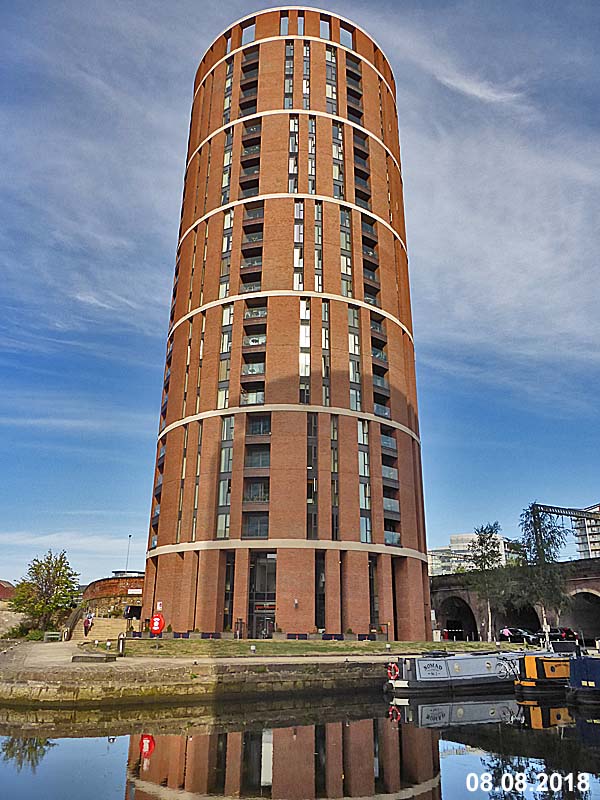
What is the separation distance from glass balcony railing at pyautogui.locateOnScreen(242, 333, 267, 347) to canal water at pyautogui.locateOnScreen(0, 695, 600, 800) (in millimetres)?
39015

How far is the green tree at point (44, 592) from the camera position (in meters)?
61.8

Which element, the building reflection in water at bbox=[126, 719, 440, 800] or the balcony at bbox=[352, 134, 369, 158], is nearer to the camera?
the building reflection in water at bbox=[126, 719, 440, 800]

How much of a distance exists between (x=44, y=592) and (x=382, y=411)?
37.3 m

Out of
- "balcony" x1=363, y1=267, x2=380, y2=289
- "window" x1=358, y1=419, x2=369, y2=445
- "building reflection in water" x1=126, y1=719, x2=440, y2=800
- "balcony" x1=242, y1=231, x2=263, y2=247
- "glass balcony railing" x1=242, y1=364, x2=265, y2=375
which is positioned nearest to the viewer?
"building reflection in water" x1=126, y1=719, x2=440, y2=800

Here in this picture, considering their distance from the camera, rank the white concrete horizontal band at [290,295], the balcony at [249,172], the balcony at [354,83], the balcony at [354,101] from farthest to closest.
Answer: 1. the balcony at [354,83]
2. the balcony at [354,101]
3. the balcony at [249,172]
4. the white concrete horizontal band at [290,295]

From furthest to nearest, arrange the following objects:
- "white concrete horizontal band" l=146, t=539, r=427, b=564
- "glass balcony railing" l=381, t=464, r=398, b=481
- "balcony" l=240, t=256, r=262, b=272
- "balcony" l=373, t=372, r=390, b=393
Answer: "balcony" l=240, t=256, r=262, b=272 → "balcony" l=373, t=372, r=390, b=393 → "glass balcony railing" l=381, t=464, r=398, b=481 → "white concrete horizontal band" l=146, t=539, r=427, b=564

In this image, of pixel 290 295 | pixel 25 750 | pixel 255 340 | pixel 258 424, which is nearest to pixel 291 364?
pixel 255 340

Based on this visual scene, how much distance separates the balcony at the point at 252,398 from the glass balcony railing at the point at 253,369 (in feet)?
6.99

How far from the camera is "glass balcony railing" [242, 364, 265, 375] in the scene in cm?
6092

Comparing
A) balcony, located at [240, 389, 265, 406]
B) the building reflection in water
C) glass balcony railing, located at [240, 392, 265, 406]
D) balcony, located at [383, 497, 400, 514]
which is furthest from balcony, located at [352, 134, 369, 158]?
the building reflection in water

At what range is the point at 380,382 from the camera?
64688 millimetres

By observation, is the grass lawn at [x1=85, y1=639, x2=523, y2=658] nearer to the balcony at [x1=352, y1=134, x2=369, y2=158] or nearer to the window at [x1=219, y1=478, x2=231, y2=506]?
the window at [x1=219, y1=478, x2=231, y2=506]

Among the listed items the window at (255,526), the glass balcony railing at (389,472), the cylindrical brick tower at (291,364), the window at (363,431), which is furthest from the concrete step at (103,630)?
the glass balcony railing at (389,472)

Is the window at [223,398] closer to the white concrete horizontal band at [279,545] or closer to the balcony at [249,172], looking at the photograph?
the white concrete horizontal band at [279,545]
